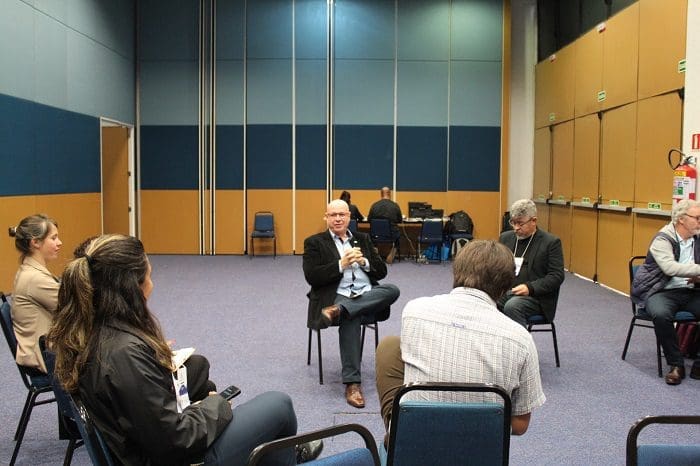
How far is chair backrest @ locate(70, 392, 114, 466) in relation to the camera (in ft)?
5.91

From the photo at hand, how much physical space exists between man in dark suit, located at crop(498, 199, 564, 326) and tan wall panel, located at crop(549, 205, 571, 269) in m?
5.20

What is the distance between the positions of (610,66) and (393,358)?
716 cm

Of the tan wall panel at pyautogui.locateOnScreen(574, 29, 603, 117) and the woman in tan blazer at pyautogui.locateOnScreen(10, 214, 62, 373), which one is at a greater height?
the tan wall panel at pyautogui.locateOnScreen(574, 29, 603, 117)

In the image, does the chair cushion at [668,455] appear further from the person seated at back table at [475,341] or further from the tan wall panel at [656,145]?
the tan wall panel at [656,145]

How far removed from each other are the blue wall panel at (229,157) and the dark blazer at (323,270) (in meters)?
7.83

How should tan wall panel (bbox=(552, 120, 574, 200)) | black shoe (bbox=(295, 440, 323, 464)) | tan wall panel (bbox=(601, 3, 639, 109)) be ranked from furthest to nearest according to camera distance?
tan wall panel (bbox=(552, 120, 574, 200)), tan wall panel (bbox=(601, 3, 639, 109)), black shoe (bbox=(295, 440, 323, 464))

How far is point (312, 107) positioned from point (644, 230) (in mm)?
6550

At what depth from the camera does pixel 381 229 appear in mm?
10359

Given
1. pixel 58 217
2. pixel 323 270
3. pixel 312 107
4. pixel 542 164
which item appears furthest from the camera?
pixel 312 107

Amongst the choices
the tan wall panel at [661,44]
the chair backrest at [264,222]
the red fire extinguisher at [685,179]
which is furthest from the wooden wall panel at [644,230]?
the chair backrest at [264,222]

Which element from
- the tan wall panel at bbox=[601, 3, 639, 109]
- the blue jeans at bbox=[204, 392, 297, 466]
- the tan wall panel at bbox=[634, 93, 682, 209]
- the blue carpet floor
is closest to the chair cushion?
the blue jeans at bbox=[204, 392, 297, 466]

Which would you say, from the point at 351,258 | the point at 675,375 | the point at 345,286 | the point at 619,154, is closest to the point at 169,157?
the point at 619,154

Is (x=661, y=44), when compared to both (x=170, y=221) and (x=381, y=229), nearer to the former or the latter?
(x=381, y=229)

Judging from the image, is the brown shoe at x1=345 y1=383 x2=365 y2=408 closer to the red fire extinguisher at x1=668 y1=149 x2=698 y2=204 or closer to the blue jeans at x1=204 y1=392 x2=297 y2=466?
the blue jeans at x1=204 y1=392 x2=297 y2=466
